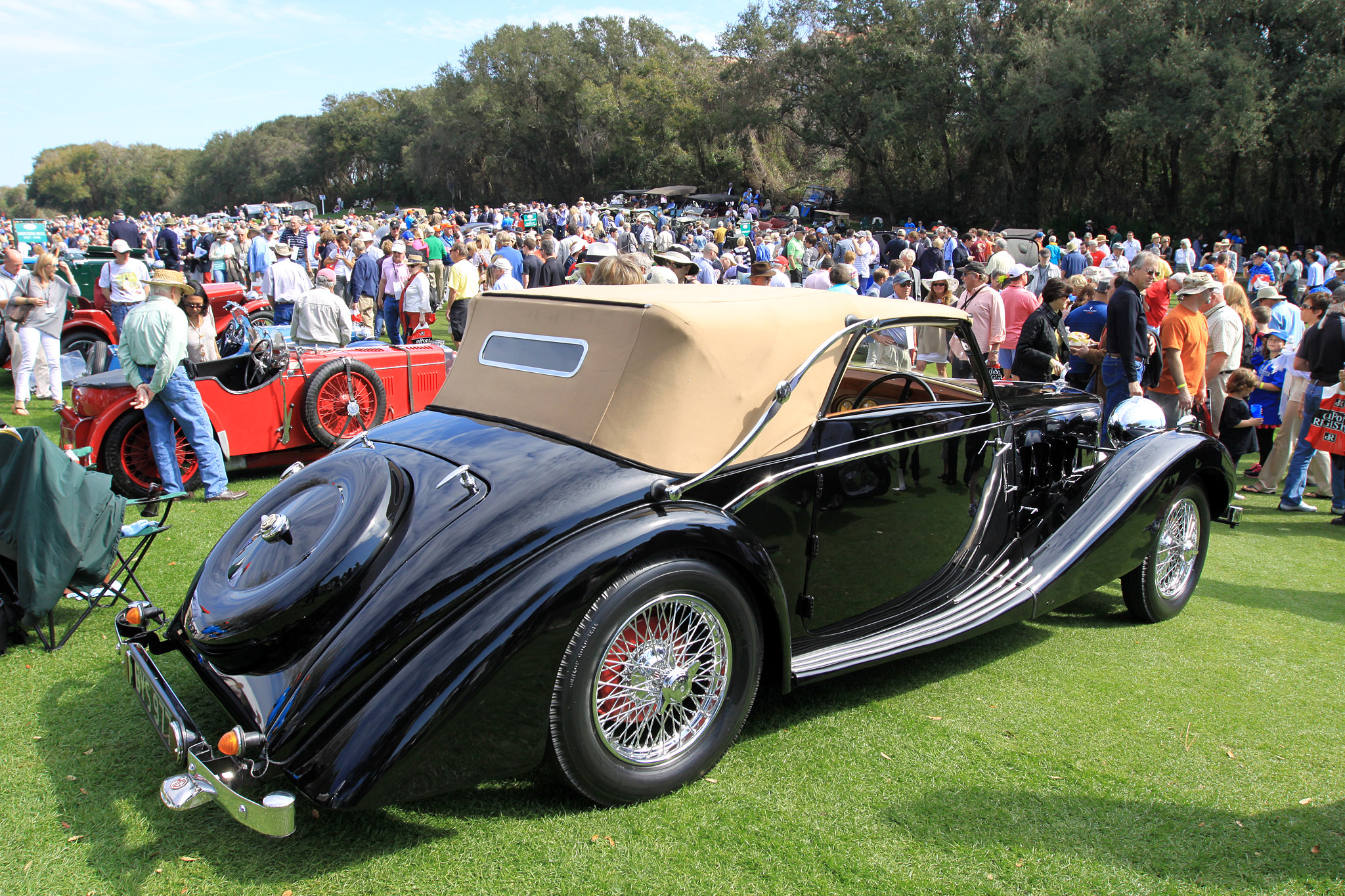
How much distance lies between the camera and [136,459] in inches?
272

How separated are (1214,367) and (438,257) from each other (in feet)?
44.6

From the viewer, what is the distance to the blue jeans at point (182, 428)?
6273 mm

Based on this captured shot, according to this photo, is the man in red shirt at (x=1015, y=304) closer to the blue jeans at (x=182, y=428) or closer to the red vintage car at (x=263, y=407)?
the red vintage car at (x=263, y=407)

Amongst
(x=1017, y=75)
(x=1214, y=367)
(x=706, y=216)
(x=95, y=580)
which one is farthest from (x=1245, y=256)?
(x=95, y=580)

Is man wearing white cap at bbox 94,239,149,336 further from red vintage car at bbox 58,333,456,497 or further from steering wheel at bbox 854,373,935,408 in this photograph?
steering wheel at bbox 854,373,935,408

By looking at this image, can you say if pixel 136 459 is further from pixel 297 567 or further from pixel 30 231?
pixel 30 231

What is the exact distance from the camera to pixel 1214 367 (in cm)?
798

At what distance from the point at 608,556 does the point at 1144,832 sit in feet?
6.88

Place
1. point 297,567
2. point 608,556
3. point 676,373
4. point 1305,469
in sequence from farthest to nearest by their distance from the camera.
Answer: point 1305,469 < point 676,373 < point 297,567 < point 608,556

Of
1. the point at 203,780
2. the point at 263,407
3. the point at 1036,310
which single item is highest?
the point at 1036,310

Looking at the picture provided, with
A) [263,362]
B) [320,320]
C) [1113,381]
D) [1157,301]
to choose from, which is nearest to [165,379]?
[263,362]

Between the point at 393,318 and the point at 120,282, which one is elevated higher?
Answer: the point at 120,282

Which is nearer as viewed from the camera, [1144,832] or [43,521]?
[1144,832]

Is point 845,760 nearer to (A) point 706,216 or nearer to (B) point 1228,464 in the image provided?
(B) point 1228,464
